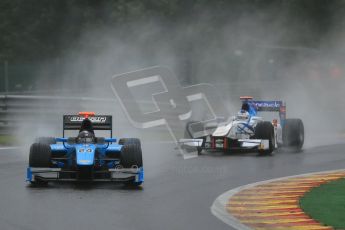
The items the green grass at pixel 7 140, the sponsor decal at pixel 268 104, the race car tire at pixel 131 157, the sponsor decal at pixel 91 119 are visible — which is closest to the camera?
the race car tire at pixel 131 157

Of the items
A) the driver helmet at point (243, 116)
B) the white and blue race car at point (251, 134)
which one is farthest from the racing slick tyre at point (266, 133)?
the driver helmet at point (243, 116)

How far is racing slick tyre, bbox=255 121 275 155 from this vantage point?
1939 centimetres

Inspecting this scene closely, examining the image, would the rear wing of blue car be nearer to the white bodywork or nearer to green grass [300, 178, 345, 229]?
green grass [300, 178, 345, 229]

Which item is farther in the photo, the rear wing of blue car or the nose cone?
the rear wing of blue car

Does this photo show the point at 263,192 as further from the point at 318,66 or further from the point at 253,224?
the point at 318,66

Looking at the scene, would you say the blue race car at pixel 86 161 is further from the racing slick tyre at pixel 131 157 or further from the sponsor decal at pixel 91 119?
the sponsor decal at pixel 91 119

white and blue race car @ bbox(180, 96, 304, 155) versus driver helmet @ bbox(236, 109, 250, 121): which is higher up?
driver helmet @ bbox(236, 109, 250, 121)

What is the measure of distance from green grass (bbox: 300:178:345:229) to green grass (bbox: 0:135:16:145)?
34.6 feet

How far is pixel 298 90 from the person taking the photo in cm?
3466

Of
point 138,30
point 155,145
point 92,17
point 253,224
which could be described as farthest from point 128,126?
point 253,224

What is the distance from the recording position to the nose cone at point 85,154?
13.0 meters

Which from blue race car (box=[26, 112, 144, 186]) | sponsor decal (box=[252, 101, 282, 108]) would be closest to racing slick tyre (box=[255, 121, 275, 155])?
sponsor decal (box=[252, 101, 282, 108])

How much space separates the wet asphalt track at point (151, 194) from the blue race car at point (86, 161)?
0.20 meters

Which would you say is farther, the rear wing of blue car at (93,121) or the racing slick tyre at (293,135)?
the racing slick tyre at (293,135)
